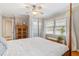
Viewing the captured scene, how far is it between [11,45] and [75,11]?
1200 mm

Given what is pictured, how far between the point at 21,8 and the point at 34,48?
70cm

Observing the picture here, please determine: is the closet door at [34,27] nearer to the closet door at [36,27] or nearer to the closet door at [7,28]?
the closet door at [36,27]

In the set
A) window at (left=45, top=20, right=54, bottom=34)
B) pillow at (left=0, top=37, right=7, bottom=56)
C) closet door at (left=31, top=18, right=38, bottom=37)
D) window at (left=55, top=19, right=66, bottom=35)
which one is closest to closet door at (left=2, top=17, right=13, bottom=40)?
pillow at (left=0, top=37, right=7, bottom=56)

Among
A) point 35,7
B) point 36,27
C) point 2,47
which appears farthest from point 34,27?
point 2,47

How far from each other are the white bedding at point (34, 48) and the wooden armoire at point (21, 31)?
0.23 feet

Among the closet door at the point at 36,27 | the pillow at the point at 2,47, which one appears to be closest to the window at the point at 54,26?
the closet door at the point at 36,27

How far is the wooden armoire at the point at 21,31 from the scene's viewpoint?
1.79 m

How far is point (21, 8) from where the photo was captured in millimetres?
1723

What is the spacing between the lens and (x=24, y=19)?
179cm

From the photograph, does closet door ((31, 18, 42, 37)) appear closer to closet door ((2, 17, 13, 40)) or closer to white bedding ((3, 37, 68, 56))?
white bedding ((3, 37, 68, 56))

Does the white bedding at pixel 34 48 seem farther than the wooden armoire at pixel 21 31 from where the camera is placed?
No

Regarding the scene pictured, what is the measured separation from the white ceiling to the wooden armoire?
0.75 feet

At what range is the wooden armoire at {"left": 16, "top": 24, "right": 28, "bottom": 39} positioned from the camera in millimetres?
1794

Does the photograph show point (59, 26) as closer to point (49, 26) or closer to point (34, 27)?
point (49, 26)
